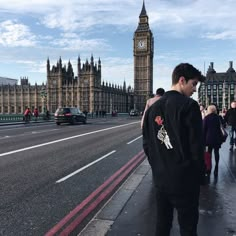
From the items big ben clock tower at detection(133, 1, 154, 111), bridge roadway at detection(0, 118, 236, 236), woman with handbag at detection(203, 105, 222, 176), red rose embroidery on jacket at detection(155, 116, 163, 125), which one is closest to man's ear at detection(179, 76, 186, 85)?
red rose embroidery on jacket at detection(155, 116, 163, 125)

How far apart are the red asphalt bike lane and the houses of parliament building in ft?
316

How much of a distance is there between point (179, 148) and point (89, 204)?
308cm

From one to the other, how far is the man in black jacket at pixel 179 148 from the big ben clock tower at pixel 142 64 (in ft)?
444

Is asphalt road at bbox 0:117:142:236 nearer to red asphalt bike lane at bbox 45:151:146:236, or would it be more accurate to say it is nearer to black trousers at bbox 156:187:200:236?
red asphalt bike lane at bbox 45:151:146:236

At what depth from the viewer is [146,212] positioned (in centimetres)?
457

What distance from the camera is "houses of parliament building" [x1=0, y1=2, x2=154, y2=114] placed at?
113 metres

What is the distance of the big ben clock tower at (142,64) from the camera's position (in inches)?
5453

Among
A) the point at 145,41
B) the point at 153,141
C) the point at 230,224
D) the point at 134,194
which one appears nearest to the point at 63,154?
the point at 134,194

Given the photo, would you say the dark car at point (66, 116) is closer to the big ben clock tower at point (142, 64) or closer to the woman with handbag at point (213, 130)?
the woman with handbag at point (213, 130)

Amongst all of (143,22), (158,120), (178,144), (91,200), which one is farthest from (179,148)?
(143,22)

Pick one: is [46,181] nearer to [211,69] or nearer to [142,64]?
[211,69]

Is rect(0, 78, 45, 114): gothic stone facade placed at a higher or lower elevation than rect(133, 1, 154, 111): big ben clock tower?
lower

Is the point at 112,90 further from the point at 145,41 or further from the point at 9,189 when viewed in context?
the point at 9,189

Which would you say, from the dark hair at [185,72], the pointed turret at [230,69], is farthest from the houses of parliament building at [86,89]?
the dark hair at [185,72]
